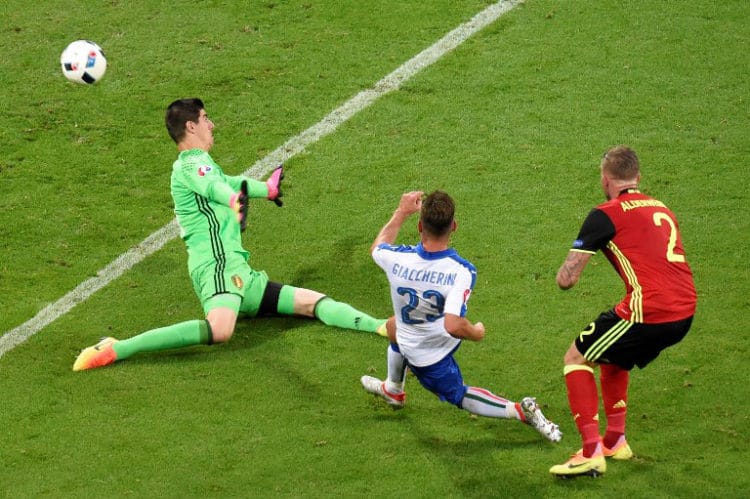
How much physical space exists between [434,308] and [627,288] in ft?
3.79

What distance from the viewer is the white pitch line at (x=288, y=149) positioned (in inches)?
367

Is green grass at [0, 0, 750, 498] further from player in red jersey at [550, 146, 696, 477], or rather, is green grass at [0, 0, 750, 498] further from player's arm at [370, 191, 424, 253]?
player's arm at [370, 191, 424, 253]

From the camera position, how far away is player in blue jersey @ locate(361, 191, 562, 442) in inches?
276

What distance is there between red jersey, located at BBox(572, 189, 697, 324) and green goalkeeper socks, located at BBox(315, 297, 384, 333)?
2.41m

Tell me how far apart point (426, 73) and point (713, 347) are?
4.82 m

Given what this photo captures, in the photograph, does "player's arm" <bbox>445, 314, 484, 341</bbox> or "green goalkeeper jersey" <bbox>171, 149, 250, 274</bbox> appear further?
"green goalkeeper jersey" <bbox>171, 149, 250, 274</bbox>

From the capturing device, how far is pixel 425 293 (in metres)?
7.21

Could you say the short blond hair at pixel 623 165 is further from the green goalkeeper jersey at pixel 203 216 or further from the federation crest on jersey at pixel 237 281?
the federation crest on jersey at pixel 237 281

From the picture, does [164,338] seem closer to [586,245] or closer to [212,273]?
[212,273]

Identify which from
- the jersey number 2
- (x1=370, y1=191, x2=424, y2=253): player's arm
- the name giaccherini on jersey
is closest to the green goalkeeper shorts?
(x1=370, y1=191, x2=424, y2=253): player's arm

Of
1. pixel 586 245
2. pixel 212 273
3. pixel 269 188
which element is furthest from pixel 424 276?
pixel 212 273

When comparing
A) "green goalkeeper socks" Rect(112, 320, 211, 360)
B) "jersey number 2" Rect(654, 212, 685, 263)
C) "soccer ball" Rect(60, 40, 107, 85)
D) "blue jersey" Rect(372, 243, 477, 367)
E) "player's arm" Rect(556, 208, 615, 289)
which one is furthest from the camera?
"soccer ball" Rect(60, 40, 107, 85)

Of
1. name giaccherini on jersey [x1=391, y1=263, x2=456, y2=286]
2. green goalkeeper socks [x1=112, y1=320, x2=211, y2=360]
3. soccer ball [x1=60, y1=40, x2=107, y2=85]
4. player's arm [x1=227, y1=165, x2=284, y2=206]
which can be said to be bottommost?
green goalkeeper socks [x1=112, y1=320, x2=211, y2=360]

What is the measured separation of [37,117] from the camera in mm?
11828
